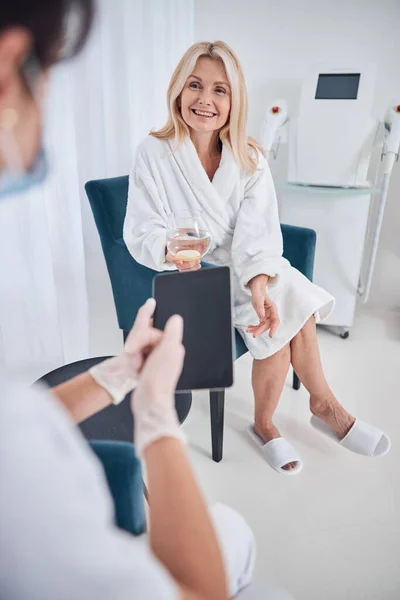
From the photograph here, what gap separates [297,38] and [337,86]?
49cm

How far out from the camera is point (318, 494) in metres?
1.25

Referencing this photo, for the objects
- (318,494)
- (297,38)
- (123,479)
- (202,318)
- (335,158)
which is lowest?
(318,494)

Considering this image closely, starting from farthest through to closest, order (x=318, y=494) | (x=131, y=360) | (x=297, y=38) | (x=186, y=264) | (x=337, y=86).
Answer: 1. (x=297, y=38)
2. (x=337, y=86)
3. (x=318, y=494)
4. (x=186, y=264)
5. (x=131, y=360)

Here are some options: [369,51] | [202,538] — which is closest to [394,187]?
[369,51]

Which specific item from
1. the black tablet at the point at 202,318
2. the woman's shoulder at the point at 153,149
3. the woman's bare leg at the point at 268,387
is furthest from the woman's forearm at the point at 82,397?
the woman's shoulder at the point at 153,149

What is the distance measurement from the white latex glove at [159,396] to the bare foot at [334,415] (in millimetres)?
1017

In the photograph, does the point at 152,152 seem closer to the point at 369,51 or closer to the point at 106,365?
the point at 106,365

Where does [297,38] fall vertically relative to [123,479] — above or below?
above

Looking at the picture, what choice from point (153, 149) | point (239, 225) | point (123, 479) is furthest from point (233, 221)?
point (123, 479)

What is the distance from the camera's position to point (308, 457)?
Result: 1.38 meters

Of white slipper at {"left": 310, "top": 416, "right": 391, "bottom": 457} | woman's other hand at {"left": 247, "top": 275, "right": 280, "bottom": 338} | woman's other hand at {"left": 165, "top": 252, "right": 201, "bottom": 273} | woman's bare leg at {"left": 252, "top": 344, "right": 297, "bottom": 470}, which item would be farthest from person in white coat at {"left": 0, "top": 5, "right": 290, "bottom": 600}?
white slipper at {"left": 310, "top": 416, "right": 391, "bottom": 457}

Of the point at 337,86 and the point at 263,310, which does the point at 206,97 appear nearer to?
the point at 263,310

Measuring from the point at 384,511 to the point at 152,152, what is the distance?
121 cm

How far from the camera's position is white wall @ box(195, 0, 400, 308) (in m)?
1.98
